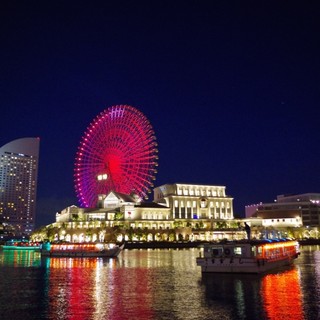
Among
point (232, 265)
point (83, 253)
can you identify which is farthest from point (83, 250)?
point (232, 265)

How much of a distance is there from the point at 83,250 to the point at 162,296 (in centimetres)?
4988

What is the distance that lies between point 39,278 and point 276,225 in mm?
110483

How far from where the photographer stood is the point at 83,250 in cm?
7375

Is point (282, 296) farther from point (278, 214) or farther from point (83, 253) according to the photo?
point (278, 214)

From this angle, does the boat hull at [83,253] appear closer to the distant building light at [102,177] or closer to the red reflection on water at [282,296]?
the distant building light at [102,177]

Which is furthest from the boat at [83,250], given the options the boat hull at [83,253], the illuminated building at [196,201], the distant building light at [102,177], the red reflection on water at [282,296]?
the illuminated building at [196,201]

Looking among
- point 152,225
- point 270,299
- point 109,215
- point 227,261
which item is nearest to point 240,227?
point 152,225

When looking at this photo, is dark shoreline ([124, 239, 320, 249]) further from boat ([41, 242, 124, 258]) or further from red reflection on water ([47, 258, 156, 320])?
red reflection on water ([47, 258, 156, 320])

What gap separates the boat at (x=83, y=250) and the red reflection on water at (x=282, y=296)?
37.6m

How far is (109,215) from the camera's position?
117312 mm

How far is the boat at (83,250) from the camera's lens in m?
70.1

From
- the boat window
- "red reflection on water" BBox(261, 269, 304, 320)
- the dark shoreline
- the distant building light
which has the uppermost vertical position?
the distant building light

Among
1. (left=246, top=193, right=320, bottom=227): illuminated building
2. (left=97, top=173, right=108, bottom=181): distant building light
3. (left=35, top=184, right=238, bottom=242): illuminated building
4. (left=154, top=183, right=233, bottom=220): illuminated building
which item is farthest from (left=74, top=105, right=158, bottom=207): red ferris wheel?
(left=246, top=193, right=320, bottom=227): illuminated building

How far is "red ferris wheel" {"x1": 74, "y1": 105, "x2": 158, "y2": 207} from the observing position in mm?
90688
